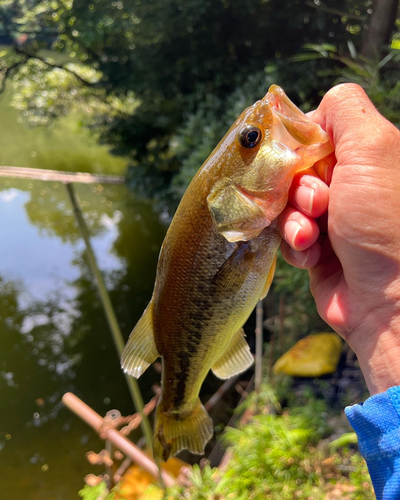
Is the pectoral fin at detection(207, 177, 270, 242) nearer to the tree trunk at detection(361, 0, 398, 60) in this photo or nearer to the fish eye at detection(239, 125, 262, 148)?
the fish eye at detection(239, 125, 262, 148)

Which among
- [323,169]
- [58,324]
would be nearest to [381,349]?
[323,169]

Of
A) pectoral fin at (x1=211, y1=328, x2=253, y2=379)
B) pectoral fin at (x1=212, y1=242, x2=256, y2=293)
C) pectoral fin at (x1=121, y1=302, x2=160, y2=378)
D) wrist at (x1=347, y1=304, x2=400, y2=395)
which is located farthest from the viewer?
pectoral fin at (x1=211, y1=328, x2=253, y2=379)

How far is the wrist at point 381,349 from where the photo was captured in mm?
1075

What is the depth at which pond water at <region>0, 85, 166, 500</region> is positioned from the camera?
13.6ft

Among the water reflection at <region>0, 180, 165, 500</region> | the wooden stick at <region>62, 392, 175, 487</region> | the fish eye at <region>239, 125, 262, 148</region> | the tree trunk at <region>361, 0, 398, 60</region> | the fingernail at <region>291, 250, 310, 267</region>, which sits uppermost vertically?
the tree trunk at <region>361, 0, 398, 60</region>

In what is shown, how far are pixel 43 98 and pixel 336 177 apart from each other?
788cm

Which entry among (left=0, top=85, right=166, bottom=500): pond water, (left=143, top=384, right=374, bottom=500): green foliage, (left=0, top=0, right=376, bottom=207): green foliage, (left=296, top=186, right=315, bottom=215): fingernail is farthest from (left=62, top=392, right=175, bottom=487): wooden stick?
(left=0, top=0, right=376, bottom=207): green foliage

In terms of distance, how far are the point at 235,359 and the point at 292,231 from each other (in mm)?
660

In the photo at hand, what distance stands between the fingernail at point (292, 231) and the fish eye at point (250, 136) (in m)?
0.29

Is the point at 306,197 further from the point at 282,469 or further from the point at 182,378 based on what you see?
the point at 282,469

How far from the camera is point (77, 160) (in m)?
10.8

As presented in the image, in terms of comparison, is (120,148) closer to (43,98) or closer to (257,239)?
(43,98)

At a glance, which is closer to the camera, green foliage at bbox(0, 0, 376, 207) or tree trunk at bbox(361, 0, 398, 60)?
tree trunk at bbox(361, 0, 398, 60)

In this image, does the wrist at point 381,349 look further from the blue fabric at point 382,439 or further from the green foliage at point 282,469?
the green foliage at point 282,469
